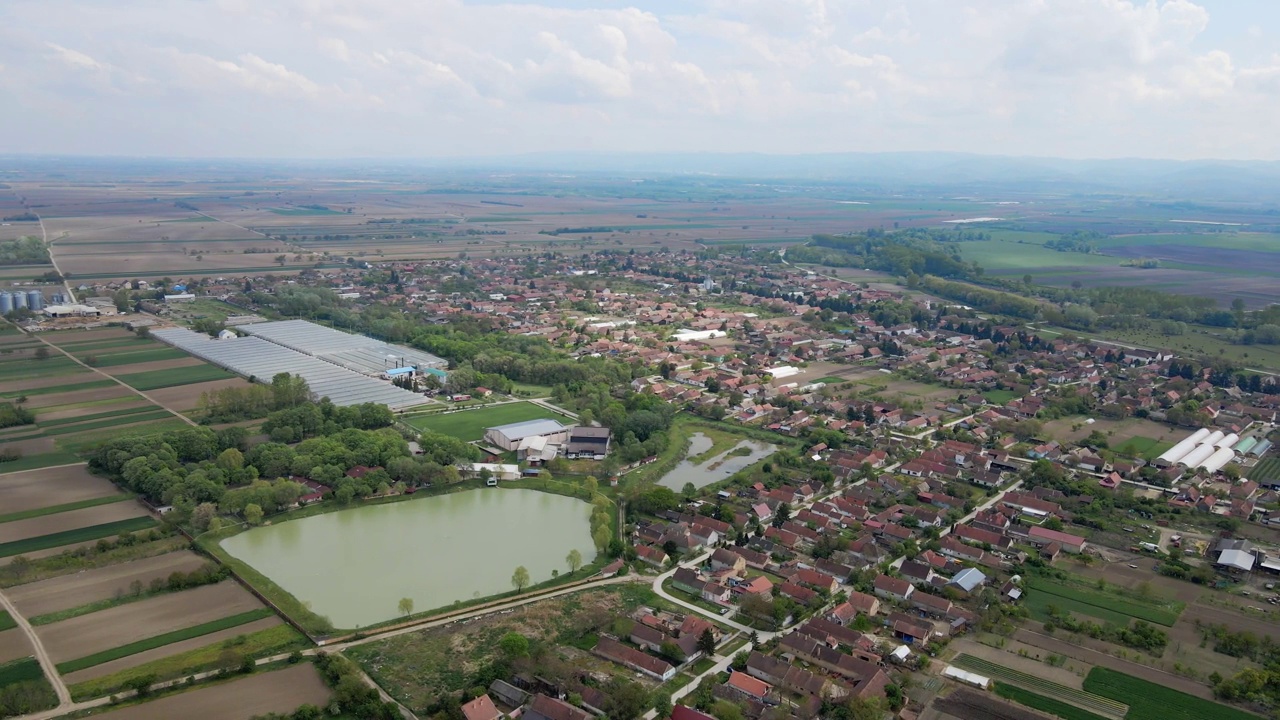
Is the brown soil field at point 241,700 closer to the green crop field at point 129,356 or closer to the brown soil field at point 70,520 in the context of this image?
the brown soil field at point 70,520

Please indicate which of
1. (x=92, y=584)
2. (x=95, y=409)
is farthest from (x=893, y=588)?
(x=95, y=409)

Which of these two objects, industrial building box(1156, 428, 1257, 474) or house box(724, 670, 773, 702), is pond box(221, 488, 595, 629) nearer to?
house box(724, 670, 773, 702)

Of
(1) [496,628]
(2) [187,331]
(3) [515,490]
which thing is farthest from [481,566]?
(2) [187,331]

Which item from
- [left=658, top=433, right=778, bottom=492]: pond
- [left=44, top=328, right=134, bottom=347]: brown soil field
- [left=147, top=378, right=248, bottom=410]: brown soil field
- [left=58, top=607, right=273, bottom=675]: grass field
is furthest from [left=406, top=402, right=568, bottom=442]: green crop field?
[left=44, top=328, right=134, bottom=347]: brown soil field

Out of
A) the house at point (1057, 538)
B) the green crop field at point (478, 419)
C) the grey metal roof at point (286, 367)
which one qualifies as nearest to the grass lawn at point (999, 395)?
the house at point (1057, 538)

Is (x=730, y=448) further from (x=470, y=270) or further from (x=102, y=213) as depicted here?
(x=102, y=213)

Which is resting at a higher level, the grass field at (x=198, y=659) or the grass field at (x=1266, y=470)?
the grass field at (x=198, y=659)
